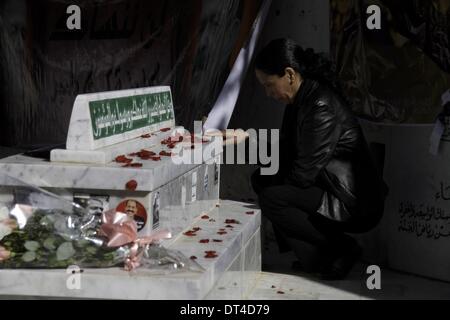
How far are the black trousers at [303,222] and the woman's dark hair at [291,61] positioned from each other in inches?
28.4

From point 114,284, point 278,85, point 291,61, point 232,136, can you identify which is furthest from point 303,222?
point 114,284

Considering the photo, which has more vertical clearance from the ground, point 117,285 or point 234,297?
point 117,285

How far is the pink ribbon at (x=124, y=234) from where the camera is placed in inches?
148

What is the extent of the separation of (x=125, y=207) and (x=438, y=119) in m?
2.39

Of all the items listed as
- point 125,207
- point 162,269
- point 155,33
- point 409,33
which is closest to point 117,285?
point 162,269

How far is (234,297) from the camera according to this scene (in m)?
4.31

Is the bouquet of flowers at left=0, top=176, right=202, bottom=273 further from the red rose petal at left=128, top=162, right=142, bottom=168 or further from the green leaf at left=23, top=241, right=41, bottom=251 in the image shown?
the red rose petal at left=128, top=162, right=142, bottom=168

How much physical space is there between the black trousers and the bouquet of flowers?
4.46ft

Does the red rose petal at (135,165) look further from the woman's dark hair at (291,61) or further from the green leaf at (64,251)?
the woman's dark hair at (291,61)

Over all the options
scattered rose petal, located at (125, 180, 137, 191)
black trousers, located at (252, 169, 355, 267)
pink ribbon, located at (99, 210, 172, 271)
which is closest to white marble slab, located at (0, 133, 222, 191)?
scattered rose petal, located at (125, 180, 137, 191)

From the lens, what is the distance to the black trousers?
16.9 feet

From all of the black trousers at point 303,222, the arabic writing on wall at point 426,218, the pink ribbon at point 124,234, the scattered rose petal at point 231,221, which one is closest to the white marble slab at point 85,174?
the pink ribbon at point 124,234

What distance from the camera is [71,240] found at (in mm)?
3818
